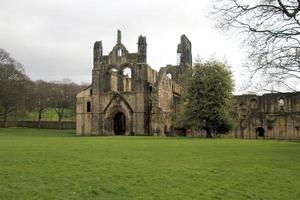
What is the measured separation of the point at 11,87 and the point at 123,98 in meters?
20.9

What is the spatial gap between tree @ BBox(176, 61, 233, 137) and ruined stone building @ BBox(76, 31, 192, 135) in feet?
31.2

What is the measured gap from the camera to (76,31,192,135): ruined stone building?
178 feet

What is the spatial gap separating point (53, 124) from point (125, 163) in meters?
66.0

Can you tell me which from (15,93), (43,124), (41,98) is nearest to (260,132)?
(15,93)

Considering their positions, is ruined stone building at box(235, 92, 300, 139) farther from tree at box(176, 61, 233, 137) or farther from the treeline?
the treeline

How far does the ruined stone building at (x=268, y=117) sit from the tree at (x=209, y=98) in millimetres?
15177

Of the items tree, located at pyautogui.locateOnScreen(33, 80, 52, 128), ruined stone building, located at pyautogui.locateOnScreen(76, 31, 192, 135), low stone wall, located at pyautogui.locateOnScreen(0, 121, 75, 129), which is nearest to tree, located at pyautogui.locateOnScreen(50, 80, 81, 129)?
tree, located at pyautogui.locateOnScreen(33, 80, 52, 128)

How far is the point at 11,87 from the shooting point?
65000 mm

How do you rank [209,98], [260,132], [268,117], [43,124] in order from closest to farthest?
[209,98], [268,117], [260,132], [43,124]

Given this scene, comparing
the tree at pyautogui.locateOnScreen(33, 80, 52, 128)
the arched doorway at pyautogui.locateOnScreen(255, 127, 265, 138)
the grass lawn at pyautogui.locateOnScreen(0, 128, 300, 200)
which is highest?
the tree at pyautogui.locateOnScreen(33, 80, 52, 128)

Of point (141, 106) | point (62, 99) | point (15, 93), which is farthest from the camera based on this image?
point (62, 99)

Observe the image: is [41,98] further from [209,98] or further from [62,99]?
[209,98]

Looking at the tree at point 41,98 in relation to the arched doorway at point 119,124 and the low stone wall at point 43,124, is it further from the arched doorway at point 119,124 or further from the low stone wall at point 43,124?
the arched doorway at point 119,124

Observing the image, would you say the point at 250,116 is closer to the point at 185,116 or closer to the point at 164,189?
the point at 185,116
